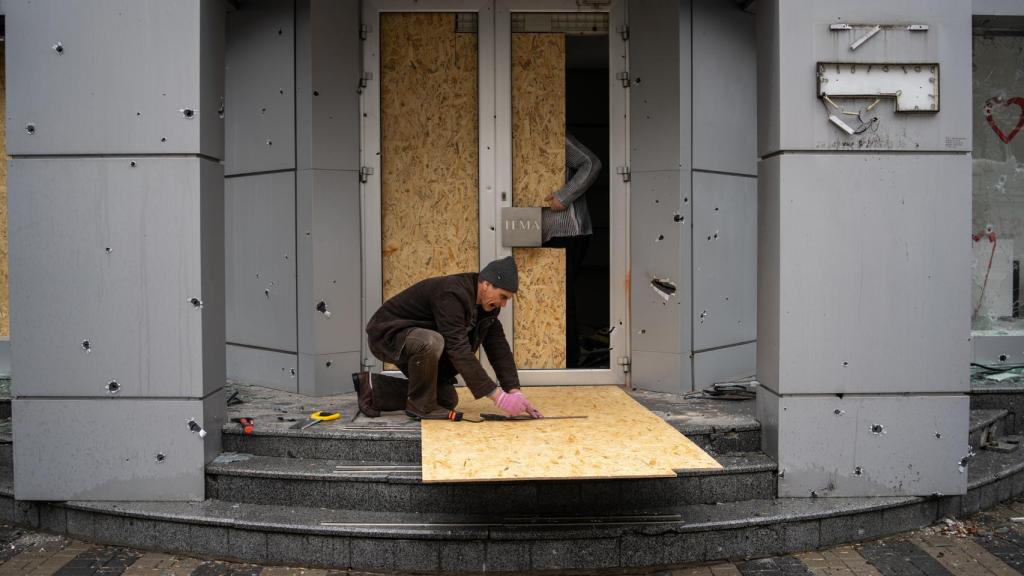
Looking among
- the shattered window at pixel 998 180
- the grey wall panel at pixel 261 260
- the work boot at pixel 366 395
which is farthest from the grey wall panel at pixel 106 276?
the shattered window at pixel 998 180

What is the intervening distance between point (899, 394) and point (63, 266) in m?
5.10

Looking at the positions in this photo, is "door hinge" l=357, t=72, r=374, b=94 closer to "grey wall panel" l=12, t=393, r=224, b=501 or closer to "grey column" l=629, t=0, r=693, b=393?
"grey column" l=629, t=0, r=693, b=393

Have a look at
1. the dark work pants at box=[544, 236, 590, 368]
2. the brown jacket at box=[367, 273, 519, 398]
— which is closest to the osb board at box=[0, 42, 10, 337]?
the brown jacket at box=[367, 273, 519, 398]

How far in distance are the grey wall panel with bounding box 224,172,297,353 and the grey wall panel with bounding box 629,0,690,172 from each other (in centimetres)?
293

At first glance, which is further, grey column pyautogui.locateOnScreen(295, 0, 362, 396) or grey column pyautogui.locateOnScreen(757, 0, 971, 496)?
grey column pyautogui.locateOnScreen(295, 0, 362, 396)

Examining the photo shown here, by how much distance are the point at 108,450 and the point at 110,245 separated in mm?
1235

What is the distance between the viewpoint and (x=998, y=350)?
836cm

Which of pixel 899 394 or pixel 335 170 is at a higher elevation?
pixel 335 170

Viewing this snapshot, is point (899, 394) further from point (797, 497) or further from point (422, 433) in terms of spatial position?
point (422, 433)

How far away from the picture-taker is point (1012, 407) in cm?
721

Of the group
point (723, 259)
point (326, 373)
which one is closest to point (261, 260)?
point (326, 373)

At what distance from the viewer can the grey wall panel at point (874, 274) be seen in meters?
5.41

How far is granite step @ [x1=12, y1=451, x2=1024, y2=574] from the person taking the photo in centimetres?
489

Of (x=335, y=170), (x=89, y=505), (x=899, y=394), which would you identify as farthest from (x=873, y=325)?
(x=89, y=505)
